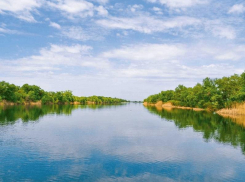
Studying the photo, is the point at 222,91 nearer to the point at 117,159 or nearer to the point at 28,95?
the point at 117,159

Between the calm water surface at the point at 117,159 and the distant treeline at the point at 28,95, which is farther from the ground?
the distant treeline at the point at 28,95

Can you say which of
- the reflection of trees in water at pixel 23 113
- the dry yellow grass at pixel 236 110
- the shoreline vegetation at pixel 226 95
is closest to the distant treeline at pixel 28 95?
the reflection of trees in water at pixel 23 113

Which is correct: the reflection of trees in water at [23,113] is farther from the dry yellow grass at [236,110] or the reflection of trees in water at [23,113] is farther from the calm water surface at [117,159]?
the dry yellow grass at [236,110]

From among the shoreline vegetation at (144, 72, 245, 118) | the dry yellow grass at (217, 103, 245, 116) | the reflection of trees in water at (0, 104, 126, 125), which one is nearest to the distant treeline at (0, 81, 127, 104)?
the reflection of trees in water at (0, 104, 126, 125)

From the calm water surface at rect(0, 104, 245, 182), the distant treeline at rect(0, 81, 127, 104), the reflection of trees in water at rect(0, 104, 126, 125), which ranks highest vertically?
the distant treeline at rect(0, 81, 127, 104)

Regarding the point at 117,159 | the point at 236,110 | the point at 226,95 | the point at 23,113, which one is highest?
the point at 226,95

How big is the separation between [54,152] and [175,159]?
12859 mm

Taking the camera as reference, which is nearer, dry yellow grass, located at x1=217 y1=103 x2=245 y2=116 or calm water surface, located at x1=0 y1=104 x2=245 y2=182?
calm water surface, located at x1=0 y1=104 x2=245 y2=182

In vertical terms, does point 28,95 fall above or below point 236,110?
above

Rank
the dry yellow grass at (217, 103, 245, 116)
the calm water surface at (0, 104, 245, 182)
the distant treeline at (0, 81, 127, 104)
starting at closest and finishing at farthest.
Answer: the calm water surface at (0, 104, 245, 182) → the dry yellow grass at (217, 103, 245, 116) → the distant treeline at (0, 81, 127, 104)

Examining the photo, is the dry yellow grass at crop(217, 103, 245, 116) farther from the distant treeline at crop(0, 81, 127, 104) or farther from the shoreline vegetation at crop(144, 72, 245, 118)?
the distant treeline at crop(0, 81, 127, 104)

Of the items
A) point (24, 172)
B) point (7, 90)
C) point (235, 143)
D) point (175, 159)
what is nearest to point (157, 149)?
point (175, 159)

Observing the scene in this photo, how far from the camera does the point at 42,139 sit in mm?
28922

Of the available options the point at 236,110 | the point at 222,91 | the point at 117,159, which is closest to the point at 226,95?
the point at 222,91
